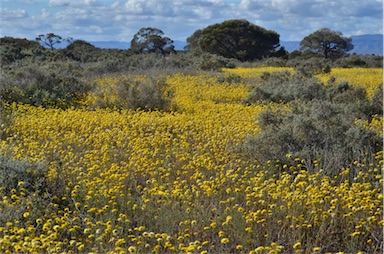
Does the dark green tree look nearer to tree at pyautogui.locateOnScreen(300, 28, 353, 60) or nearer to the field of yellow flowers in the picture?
tree at pyautogui.locateOnScreen(300, 28, 353, 60)

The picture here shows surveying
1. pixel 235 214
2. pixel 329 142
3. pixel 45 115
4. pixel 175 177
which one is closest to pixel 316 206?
pixel 235 214

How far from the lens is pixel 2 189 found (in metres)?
5.43

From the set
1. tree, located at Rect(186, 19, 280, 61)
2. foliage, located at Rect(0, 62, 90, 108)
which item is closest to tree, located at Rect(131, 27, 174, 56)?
tree, located at Rect(186, 19, 280, 61)

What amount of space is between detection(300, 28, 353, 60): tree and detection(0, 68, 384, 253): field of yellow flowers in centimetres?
3505

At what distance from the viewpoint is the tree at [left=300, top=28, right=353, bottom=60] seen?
136 ft

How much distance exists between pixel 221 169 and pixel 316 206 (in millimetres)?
1584

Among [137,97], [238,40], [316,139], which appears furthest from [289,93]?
[238,40]

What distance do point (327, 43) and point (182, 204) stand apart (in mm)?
38963

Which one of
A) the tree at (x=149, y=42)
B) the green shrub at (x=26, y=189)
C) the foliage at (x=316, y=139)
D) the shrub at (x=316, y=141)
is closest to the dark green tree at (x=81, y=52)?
the tree at (x=149, y=42)

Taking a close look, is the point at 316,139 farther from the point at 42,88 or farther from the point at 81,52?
the point at 81,52

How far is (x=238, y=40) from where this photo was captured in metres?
40.9

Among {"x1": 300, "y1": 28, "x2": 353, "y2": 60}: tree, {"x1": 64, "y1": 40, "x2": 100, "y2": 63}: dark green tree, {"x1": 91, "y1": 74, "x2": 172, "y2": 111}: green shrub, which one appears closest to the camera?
{"x1": 91, "y1": 74, "x2": 172, "y2": 111}: green shrub

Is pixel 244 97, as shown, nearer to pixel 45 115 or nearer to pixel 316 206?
pixel 45 115

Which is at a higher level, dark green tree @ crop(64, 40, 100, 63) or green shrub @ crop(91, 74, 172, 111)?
dark green tree @ crop(64, 40, 100, 63)
